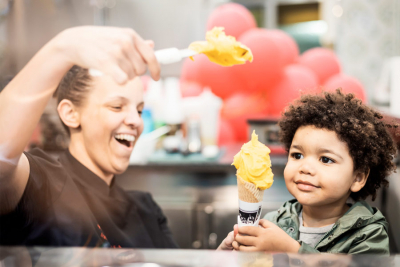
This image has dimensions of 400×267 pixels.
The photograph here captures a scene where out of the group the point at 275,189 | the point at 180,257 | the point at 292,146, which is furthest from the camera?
the point at 275,189

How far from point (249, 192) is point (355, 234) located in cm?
26

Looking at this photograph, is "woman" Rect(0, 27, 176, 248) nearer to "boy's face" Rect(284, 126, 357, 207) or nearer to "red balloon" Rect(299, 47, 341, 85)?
"boy's face" Rect(284, 126, 357, 207)

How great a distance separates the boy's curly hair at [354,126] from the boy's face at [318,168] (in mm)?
20

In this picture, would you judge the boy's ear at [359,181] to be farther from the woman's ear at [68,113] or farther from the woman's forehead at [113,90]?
the woman's ear at [68,113]

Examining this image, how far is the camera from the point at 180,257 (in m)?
0.63

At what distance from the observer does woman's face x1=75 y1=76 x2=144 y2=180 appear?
2.54ft

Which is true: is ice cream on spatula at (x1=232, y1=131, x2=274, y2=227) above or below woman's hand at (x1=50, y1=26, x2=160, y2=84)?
below

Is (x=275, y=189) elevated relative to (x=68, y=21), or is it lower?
lower

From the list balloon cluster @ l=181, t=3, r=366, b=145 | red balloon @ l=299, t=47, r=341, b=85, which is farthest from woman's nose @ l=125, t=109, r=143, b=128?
red balloon @ l=299, t=47, r=341, b=85

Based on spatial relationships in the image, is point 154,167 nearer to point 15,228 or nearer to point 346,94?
point 15,228

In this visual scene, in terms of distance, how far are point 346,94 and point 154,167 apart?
91 cm

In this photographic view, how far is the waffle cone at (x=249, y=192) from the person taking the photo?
2.23 ft

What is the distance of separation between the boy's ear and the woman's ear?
66cm

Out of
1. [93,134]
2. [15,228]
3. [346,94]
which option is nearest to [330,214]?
[346,94]
